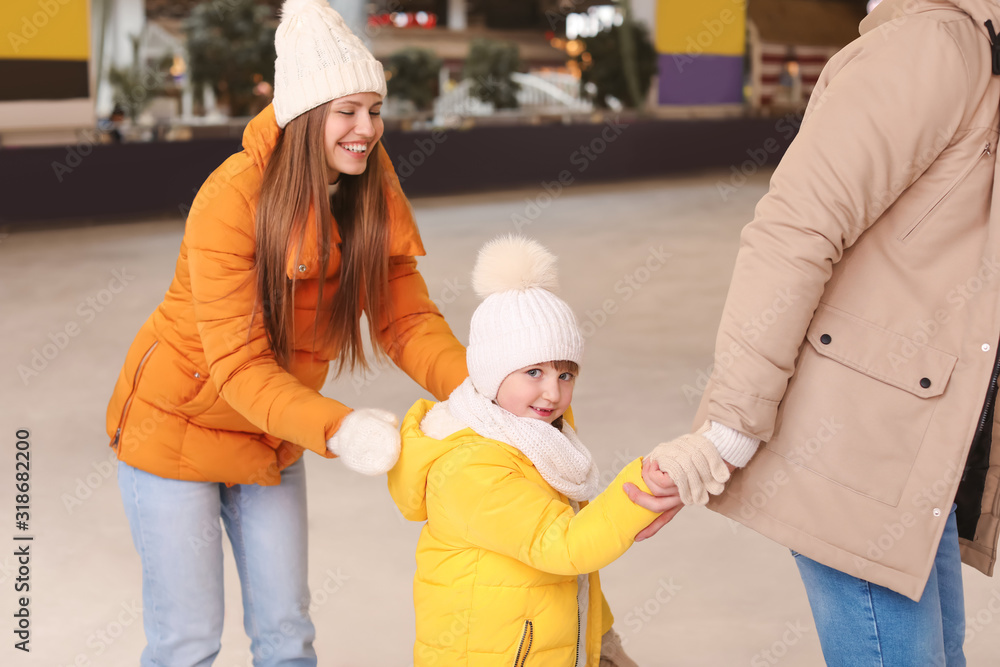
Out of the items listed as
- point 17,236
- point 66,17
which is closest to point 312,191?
point 17,236

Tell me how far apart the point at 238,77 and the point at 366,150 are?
28.1 ft

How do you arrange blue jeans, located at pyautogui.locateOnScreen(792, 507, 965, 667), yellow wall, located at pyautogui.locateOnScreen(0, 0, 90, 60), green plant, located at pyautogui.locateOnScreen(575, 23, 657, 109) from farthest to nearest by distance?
1. green plant, located at pyautogui.locateOnScreen(575, 23, 657, 109)
2. yellow wall, located at pyautogui.locateOnScreen(0, 0, 90, 60)
3. blue jeans, located at pyautogui.locateOnScreen(792, 507, 965, 667)

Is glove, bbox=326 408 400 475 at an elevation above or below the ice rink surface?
above

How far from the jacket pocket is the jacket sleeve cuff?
2.1 inches

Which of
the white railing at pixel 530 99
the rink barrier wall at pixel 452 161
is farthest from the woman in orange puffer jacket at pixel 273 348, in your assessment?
the white railing at pixel 530 99

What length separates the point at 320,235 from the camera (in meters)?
1.66

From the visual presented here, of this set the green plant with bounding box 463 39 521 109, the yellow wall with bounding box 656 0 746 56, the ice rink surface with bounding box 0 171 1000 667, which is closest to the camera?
the ice rink surface with bounding box 0 171 1000 667

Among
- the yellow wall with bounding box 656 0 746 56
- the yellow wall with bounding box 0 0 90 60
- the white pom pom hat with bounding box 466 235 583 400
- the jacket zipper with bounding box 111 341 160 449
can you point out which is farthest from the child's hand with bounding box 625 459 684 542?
the yellow wall with bounding box 656 0 746 56

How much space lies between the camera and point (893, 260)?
4.23 feet

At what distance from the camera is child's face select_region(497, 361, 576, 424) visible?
1.49 m

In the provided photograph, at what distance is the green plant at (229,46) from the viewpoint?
9422 millimetres

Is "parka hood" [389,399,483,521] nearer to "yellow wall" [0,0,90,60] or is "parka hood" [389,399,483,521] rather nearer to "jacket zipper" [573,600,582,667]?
"jacket zipper" [573,600,582,667]

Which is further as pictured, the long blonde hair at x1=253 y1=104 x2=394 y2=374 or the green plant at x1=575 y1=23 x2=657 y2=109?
the green plant at x1=575 y1=23 x2=657 y2=109

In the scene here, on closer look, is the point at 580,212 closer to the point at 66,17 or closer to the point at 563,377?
the point at 66,17
